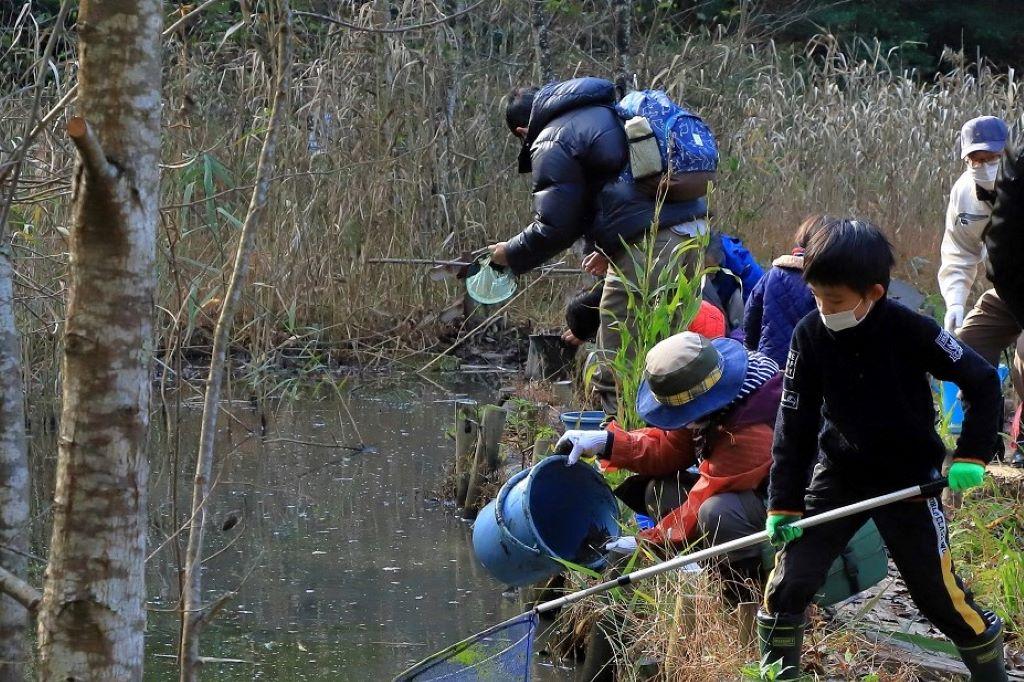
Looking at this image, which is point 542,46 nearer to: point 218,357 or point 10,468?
point 10,468

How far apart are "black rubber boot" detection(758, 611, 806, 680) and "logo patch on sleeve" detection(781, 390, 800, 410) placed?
49cm

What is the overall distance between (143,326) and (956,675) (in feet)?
7.82

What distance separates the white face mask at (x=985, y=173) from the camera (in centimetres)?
562

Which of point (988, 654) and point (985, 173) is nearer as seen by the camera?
point (988, 654)

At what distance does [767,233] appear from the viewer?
1024 centimetres

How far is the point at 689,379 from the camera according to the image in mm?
3744

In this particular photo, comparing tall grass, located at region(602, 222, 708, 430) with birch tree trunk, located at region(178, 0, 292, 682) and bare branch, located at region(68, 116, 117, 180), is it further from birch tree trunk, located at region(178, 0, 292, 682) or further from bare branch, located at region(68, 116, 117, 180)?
bare branch, located at region(68, 116, 117, 180)

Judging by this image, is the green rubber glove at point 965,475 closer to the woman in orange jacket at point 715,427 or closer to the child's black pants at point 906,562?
the child's black pants at point 906,562

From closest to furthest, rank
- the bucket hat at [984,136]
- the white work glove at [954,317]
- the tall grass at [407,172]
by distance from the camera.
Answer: the bucket hat at [984,136] < the white work glove at [954,317] < the tall grass at [407,172]

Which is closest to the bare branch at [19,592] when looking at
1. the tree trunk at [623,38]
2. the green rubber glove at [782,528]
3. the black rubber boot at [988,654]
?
the green rubber glove at [782,528]

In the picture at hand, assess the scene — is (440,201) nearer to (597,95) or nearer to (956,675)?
(597,95)

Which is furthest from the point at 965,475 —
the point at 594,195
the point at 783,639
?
the point at 594,195

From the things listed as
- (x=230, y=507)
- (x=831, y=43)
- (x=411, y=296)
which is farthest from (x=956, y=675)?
(x=831, y=43)

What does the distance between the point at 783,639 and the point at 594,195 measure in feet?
8.25
